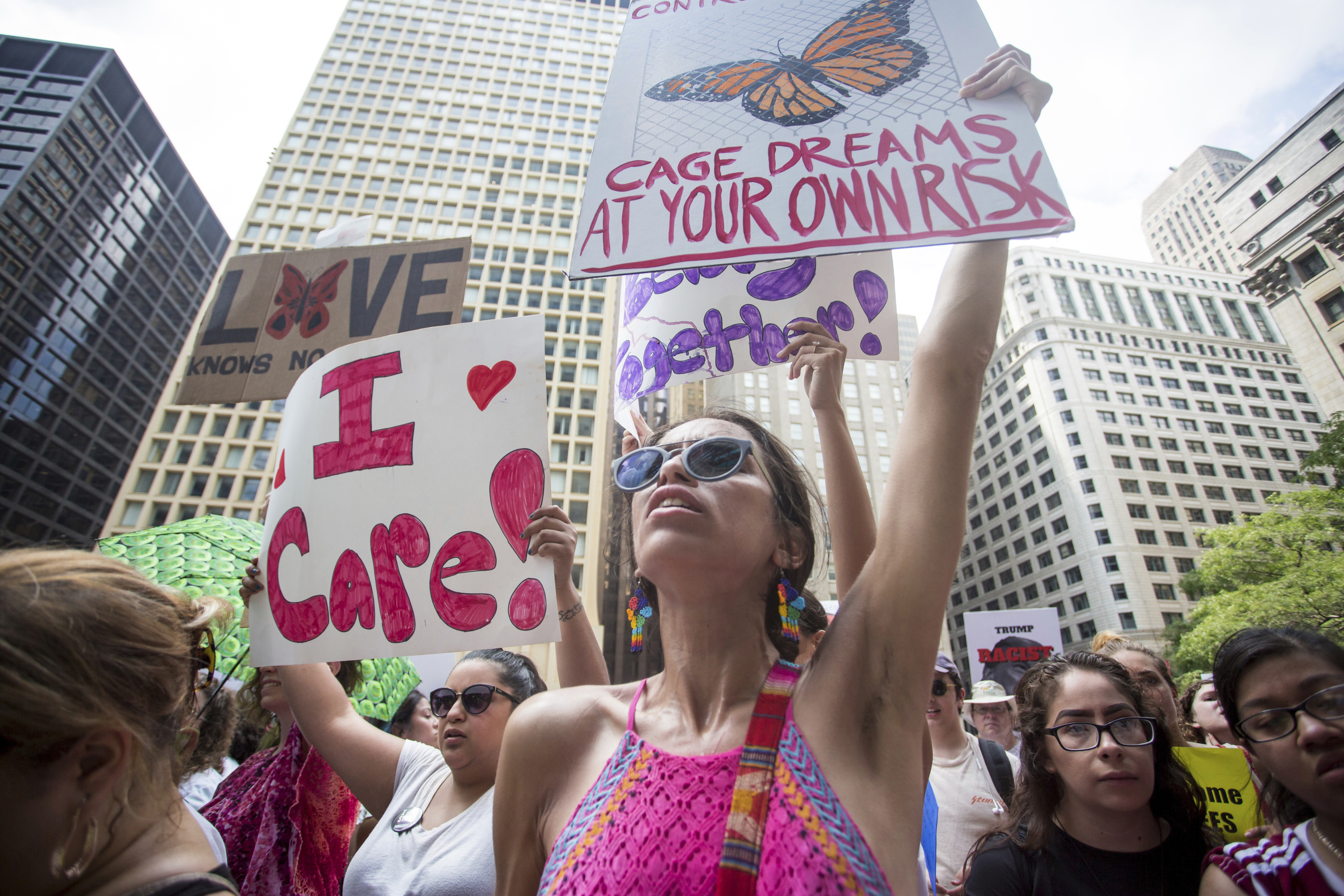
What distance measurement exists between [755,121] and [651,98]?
40 cm

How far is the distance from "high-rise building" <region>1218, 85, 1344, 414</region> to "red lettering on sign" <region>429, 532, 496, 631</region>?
115ft

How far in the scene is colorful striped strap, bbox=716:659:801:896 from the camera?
0.86 m

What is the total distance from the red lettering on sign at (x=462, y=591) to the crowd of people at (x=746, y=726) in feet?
0.62

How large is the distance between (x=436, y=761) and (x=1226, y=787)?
3.45 m

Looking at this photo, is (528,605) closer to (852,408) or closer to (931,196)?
(931,196)

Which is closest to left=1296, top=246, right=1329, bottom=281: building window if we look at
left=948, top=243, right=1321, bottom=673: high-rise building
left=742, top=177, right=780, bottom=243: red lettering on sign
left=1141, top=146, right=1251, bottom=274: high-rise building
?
left=948, top=243, right=1321, bottom=673: high-rise building

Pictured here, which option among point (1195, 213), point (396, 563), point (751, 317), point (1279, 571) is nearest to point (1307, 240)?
point (1279, 571)

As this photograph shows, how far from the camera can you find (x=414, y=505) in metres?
2.23

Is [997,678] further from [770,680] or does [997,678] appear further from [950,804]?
[770,680]

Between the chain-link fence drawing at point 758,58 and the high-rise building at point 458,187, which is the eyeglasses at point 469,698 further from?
the high-rise building at point 458,187

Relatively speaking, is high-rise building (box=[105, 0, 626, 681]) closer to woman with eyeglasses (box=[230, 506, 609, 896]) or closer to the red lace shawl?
the red lace shawl

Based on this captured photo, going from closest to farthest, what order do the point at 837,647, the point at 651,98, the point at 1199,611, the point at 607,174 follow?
the point at 837,647
the point at 607,174
the point at 651,98
the point at 1199,611

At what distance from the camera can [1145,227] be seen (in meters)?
105

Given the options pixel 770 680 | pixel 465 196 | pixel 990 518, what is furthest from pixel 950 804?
pixel 990 518
